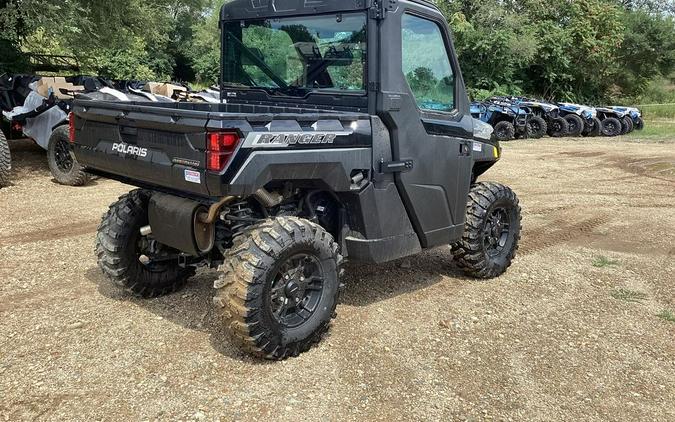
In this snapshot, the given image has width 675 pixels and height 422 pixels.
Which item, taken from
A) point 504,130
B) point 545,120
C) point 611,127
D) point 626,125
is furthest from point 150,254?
point 626,125

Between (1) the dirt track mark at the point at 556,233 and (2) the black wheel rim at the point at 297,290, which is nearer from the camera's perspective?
(2) the black wheel rim at the point at 297,290

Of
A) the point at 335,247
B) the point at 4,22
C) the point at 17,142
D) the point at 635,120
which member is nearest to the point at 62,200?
the point at 4,22

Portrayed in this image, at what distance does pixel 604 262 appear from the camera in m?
6.17

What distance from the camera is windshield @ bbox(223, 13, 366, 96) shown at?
4.22 m

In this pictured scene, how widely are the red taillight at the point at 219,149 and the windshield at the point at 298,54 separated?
1.14 m

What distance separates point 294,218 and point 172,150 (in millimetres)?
811

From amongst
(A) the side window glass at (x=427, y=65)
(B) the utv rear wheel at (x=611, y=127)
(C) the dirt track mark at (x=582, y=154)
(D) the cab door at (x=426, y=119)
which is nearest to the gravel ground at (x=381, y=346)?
(D) the cab door at (x=426, y=119)

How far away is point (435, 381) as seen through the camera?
3674 mm

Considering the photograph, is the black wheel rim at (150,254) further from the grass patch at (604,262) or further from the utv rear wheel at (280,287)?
the grass patch at (604,262)

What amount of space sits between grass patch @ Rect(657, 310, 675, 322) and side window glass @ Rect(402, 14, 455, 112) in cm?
219

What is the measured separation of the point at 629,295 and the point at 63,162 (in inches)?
310

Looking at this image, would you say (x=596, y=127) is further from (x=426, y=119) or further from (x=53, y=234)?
(x=53, y=234)

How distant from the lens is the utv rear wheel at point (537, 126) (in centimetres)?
1970

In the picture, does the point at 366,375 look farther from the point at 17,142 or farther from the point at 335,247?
the point at 17,142
